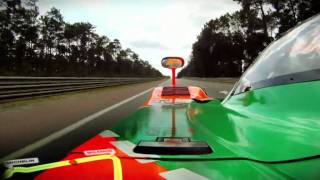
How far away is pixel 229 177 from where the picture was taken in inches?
61.7

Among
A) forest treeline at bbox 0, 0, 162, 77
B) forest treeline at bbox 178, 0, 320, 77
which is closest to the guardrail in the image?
forest treeline at bbox 0, 0, 162, 77

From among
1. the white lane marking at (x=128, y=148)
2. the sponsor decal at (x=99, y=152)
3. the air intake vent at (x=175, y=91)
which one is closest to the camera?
the white lane marking at (x=128, y=148)

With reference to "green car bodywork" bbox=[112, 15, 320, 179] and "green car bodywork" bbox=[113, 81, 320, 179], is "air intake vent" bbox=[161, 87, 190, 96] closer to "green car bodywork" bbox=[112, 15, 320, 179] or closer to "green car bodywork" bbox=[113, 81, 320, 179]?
"green car bodywork" bbox=[112, 15, 320, 179]

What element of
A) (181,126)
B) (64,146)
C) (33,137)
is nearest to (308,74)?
(181,126)

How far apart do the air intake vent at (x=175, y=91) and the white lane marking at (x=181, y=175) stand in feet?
11.2

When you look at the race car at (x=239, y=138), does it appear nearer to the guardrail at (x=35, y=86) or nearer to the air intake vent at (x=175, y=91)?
the air intake vent at (x=175, y=91)

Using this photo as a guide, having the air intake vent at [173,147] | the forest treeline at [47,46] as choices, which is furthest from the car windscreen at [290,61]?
the forest treeline at [47,46]

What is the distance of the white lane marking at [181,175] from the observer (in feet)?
5.24

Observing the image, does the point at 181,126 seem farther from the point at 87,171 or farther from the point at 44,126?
the point at 44,126

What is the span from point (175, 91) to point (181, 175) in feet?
11.9

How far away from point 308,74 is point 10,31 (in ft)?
201

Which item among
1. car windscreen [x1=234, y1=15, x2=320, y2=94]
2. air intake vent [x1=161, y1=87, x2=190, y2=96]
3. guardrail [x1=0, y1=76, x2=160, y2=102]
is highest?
car windscreen [x1=234, y1=15, x2=320, y2=94]

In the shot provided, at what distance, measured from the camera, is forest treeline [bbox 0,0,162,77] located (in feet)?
172

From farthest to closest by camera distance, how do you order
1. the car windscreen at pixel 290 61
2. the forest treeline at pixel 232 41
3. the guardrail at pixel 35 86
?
the forest treeline at pixel 232 41, the guardrail at pixel 35 86, the car windscreen at pixel 290 61
